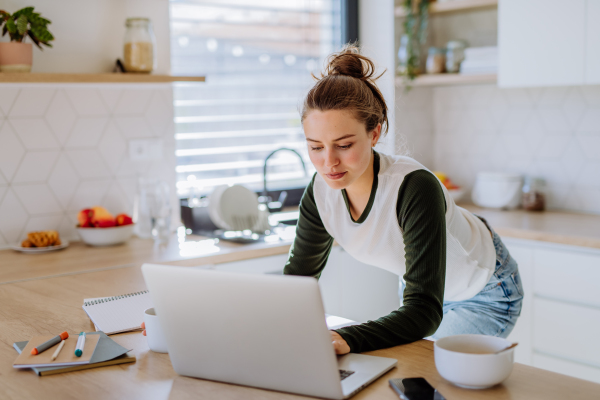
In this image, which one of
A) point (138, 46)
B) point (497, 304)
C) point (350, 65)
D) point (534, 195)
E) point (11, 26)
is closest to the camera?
point (350, 65)

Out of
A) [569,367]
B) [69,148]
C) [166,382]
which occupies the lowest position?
[569,367]

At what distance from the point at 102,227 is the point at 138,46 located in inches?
28.1

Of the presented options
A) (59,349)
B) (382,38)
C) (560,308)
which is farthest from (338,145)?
(382,38)

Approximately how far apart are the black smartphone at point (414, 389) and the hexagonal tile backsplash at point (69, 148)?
6.30 feet

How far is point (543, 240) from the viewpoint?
2.59 metres

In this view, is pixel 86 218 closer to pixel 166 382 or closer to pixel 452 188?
pixel 166 382

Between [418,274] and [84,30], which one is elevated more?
[84,30]

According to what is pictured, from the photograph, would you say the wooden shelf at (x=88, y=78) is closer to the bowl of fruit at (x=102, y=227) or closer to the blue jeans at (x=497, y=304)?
the bowl of fruit at (x=102, y=227)

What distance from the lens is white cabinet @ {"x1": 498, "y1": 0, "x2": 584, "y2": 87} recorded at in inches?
104

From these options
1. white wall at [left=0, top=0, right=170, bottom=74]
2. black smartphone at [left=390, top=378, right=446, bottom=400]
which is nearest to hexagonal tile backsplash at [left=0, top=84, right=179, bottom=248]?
white wall at [left=0, top=0, right=170, bottom=74]

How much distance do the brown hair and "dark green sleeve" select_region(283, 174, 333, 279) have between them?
9.9 inches

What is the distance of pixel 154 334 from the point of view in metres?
1.28

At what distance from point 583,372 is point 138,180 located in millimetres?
1989

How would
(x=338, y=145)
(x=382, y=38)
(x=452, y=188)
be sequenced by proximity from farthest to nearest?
(x=382, y=38), (x=452, y=188), (x=338, y=145)
